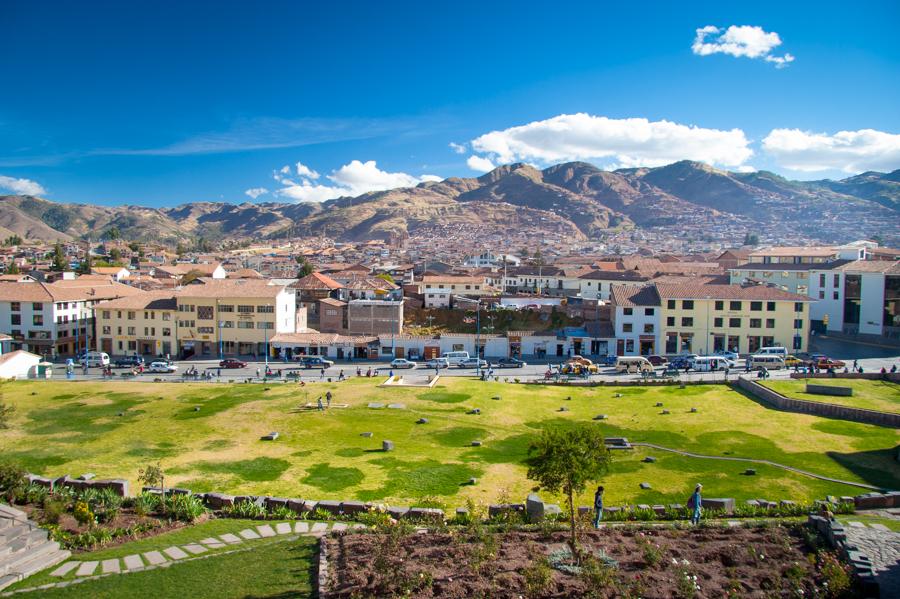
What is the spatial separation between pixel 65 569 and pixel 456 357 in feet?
156

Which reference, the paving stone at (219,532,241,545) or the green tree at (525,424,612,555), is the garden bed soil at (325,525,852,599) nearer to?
the green tree at (525,424,612,555)

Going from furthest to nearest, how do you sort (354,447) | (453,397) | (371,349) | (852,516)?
1. (371,349)
2. (453,397)
3. (354,447)
4. (852,516)

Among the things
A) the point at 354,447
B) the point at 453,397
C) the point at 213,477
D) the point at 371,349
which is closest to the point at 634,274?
the point at 371,349

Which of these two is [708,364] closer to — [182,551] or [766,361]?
[766,361]

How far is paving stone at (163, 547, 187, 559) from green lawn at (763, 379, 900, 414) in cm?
3847

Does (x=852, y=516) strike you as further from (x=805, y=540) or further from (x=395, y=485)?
(x=395, y=485)

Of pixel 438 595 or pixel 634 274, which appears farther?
pixel 634 274

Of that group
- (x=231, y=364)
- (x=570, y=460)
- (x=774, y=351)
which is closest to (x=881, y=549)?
(x=570, y=460)

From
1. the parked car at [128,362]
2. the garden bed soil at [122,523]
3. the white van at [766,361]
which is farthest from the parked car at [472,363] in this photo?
the garden bed soil at [122,523]

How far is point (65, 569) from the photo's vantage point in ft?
50.9

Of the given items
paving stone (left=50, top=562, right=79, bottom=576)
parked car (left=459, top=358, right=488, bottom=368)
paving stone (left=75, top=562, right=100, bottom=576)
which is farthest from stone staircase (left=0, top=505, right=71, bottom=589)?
parked car (left=459, top=358, right=488, bottom=368)

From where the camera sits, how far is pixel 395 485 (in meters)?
25.8

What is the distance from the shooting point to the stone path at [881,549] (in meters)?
14.9

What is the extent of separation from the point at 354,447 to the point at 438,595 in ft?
60.5
